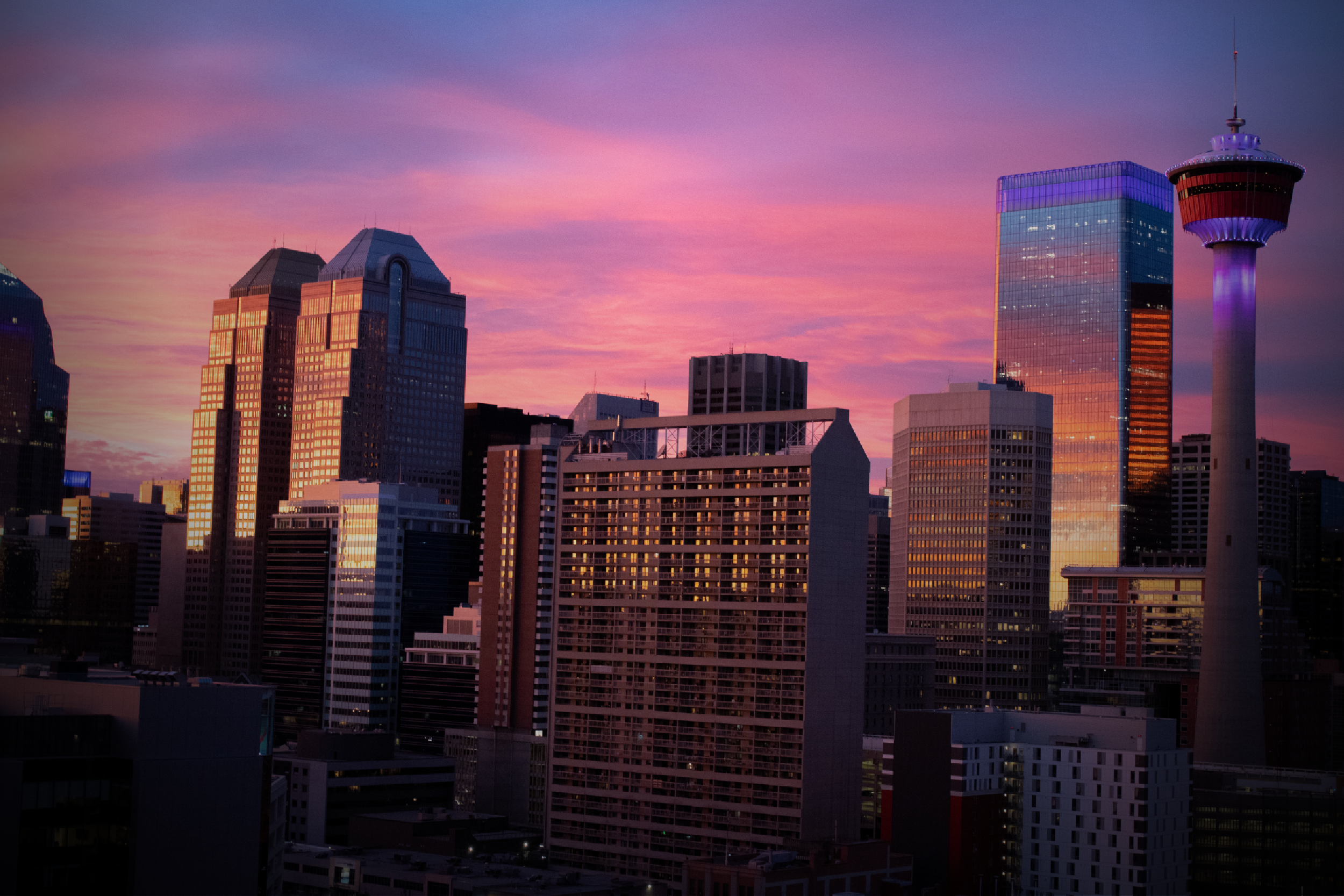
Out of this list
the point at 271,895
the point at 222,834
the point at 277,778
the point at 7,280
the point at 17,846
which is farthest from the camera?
the point at 7,280

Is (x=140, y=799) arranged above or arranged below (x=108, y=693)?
below

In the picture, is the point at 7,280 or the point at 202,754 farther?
the point at 7,280

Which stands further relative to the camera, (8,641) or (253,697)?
(8,641)

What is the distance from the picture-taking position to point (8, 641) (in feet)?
559

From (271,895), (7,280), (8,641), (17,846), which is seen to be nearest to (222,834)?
(17,846)

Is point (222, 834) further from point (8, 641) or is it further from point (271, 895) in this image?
point (8, 641)

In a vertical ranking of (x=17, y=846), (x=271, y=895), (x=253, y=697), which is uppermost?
(x=253, y=697)

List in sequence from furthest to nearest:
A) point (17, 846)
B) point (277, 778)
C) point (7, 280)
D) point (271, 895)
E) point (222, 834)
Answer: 1. point (7, 280)
2. point (277, 778)
3. point (271, 895)
4. point (222, 834)
5. point (17, 846)

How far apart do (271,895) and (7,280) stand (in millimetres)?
85984

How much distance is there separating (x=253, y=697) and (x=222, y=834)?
35.4ft

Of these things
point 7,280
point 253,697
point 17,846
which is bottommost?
point 17,846

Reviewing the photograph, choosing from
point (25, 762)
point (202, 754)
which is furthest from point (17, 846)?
point (202, 754)

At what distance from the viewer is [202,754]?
126000 millimetres

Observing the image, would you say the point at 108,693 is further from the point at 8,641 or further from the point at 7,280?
the point at 7,280
